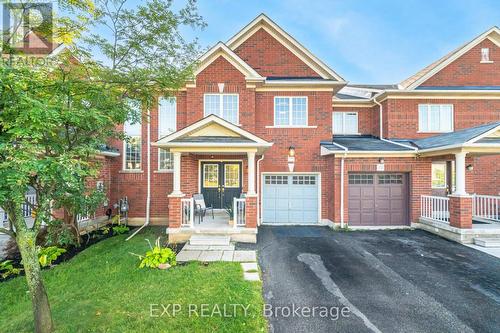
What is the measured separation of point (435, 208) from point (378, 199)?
212 cm

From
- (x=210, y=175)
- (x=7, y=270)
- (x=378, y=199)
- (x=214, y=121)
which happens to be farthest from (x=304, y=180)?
(x=7, y=270)

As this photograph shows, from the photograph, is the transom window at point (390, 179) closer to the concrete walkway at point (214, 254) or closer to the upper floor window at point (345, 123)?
the upper floor window at point (345, 123)

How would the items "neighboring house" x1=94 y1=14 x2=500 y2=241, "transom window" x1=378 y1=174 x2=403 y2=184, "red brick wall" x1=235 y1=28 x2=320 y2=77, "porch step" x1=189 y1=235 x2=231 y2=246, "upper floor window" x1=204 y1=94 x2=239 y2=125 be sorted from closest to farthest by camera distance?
"porch step" x1=189 y1=235 x2=231 y2=246 → "neighboring house" x1=94 y1=14 x2=500 y2=241 → "transom window" x1=378 y1=174 x2=403 y2=184 → "upper floor window" x1=204 y1=94 x2=239 y2=125 → "red brick wall" x1=235 y1=28 x2=320 y2=77

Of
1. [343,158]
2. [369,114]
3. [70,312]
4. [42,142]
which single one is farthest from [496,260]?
[42,142]

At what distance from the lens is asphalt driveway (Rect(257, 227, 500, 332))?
3926 mm

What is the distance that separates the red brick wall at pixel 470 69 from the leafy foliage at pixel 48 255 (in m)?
17.4

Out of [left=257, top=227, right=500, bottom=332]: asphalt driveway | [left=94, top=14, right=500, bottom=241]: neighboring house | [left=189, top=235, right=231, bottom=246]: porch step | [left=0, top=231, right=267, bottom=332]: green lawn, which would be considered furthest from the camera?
[left=94, top=14, right=500, bottom=241]: neighboring house

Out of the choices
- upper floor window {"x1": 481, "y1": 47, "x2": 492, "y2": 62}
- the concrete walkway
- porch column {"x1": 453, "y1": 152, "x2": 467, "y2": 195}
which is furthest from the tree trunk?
upper floor window {"x1": 481, "y1": 47, "x2": 492, "y2": 62}

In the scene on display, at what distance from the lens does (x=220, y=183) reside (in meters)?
10.5

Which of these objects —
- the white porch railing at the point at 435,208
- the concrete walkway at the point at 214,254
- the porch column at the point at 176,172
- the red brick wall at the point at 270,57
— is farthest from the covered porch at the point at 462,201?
the porch column at the point at 176,172

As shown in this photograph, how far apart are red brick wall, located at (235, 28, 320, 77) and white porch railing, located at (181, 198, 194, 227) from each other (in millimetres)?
7472

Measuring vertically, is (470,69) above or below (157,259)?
above

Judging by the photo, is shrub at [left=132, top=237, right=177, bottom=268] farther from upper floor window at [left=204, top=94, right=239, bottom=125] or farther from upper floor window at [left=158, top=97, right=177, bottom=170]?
upper floor window at [left=204, top=94, right=239, bottom=125]

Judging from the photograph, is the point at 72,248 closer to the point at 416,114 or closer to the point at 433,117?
the point at 416,114
